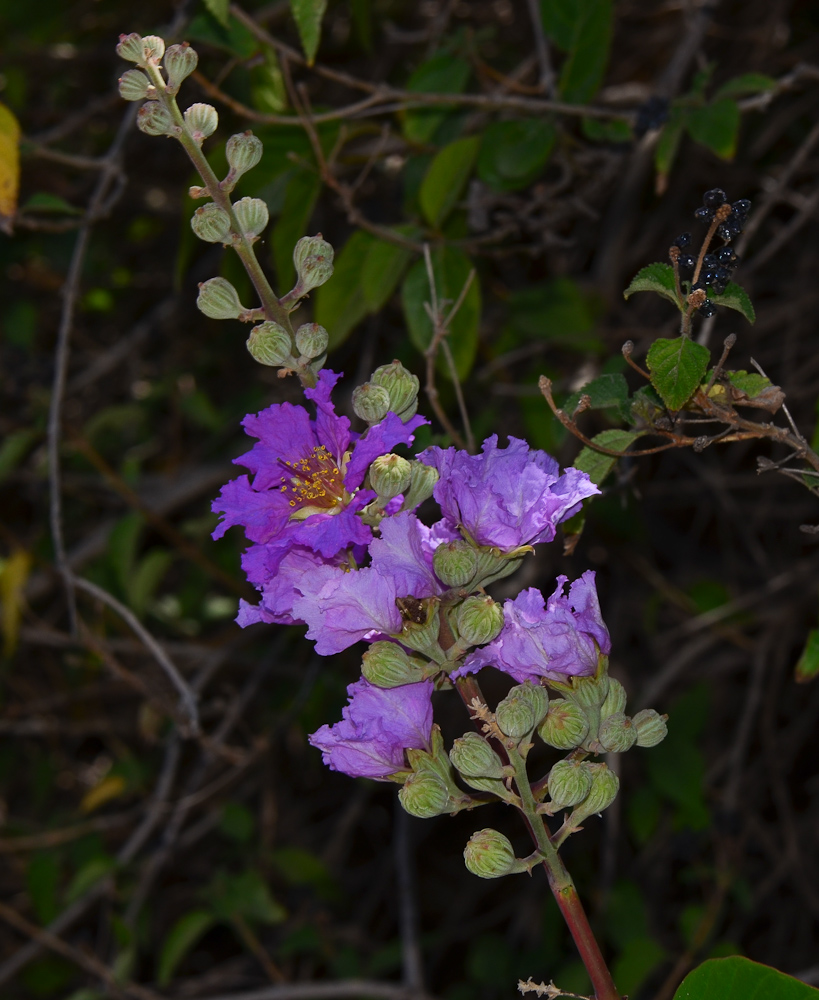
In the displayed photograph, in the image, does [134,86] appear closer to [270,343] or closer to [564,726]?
[270,343]

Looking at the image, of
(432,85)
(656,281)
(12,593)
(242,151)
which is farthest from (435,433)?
(12,593)

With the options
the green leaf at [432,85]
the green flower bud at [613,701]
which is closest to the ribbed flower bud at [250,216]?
the green flower bud at [613,701]

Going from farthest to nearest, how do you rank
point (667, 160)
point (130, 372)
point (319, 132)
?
point (130, 372)
point (319, 132)
point (667, 160)

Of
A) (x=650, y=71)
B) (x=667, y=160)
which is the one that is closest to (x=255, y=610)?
(x=667, y=160)

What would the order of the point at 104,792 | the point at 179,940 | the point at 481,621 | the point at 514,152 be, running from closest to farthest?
the point at 481,621 → the point at 514,152 → the point at 179,940 → the point at 104,792

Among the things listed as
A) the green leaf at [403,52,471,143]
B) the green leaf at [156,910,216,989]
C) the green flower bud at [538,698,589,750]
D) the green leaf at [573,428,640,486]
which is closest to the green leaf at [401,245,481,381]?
the green leaf at [403,52,471,143]

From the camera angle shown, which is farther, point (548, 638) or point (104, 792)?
point (104, 792)

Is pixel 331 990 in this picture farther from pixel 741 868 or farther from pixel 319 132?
pixel 319 132

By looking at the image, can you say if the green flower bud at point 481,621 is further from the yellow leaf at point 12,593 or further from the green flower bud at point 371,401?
Result: the yellow leaf at point 12,593
